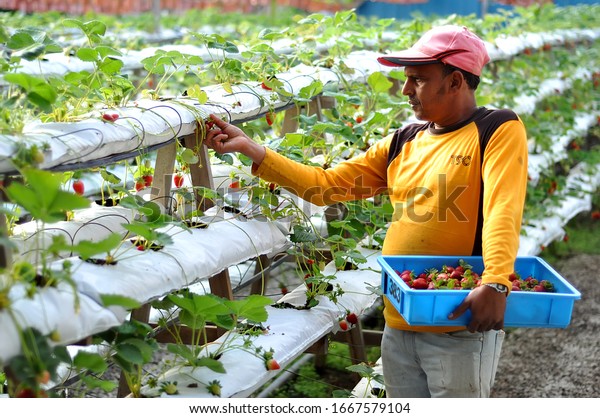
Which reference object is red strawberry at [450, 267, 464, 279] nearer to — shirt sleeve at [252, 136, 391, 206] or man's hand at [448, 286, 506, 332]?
man's hand at [448, 286, 506, 332]

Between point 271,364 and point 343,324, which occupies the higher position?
point 271,364

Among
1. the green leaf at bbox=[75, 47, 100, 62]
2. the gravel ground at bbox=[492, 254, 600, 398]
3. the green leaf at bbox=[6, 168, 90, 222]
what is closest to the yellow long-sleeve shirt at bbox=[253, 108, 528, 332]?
the green leaf at bbox=[75, 47, 100, 62]

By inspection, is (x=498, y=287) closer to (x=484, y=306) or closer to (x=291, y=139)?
(x=484, y=306)

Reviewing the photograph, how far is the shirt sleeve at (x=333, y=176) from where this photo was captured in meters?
2.59

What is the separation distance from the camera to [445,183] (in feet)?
7.69

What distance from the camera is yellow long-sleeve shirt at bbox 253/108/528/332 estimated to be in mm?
2164

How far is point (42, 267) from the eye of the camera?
5.88 feet

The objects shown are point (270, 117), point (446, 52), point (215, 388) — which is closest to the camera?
point (215, 388)

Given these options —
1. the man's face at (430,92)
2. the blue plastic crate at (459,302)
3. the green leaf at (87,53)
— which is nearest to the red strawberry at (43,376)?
the blue plastic crate at (459,302)

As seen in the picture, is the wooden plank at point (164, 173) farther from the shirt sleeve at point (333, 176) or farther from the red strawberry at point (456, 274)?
the red strawberry at point (456, 274)

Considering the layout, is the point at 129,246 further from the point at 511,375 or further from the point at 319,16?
the point at 511,375

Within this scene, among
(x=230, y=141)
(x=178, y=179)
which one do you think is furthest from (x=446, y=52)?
(x=178, y=179)

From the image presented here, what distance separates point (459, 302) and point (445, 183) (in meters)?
0.38

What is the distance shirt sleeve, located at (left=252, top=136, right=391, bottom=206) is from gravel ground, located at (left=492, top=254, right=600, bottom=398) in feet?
5.69
